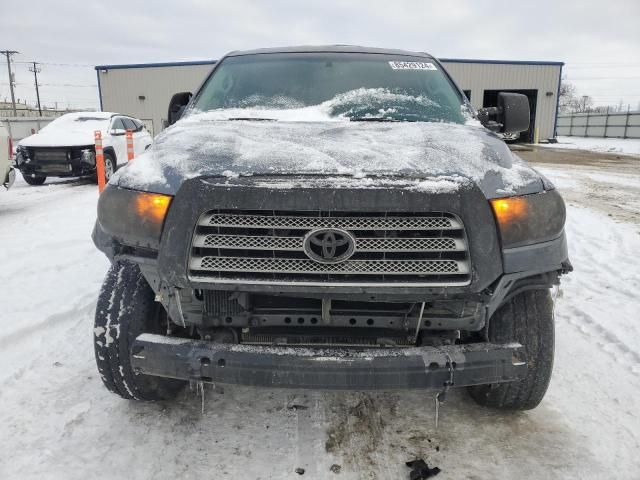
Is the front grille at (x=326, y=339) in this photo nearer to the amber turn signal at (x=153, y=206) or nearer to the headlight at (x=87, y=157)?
the amber turn signal at (x=153, y=206)

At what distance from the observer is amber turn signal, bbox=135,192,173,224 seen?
187cm

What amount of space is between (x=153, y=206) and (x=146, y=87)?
29854 mm

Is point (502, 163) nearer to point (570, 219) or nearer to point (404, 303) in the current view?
point (404, 303)

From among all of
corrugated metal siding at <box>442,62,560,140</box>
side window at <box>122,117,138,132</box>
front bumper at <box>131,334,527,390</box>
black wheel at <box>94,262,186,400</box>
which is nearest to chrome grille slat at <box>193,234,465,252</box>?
front bumper at <box>131,334,527,390</box>

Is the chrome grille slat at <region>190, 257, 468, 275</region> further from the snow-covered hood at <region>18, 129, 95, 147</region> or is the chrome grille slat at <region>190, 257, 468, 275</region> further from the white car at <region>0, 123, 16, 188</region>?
the snow-covered hood at <region>18, 129, 95, 147</region>

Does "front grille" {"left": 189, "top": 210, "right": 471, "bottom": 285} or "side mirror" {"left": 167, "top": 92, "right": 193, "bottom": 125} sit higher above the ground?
"side mirror" {"left": 167, "top": 92, "right": 193, "bottom": 125}

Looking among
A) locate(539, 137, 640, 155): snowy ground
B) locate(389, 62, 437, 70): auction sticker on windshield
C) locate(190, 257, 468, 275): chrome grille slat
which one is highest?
locate(389, 62, 437, 70): auction sticker on windshield

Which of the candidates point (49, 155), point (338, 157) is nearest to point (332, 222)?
point (338, 157)

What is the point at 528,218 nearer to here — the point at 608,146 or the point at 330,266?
the point at 330,266

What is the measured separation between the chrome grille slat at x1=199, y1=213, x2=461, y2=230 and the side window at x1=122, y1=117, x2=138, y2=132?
1153cm

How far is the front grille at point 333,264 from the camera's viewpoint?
1821 millimetres

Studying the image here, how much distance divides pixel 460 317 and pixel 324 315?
1.84ft

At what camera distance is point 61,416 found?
236 centimetres

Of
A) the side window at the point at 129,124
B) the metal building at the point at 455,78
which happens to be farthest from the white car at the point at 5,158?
the metal building at the point at 455,78
